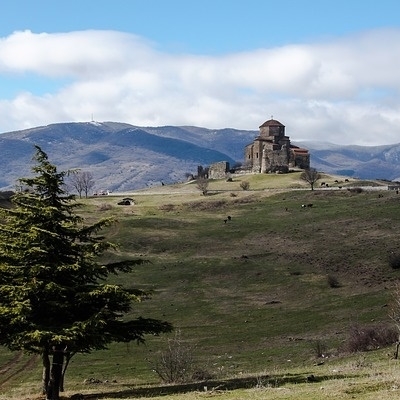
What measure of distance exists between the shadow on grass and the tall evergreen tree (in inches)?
99.9

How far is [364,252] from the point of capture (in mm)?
78062

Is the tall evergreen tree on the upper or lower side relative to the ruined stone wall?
lower

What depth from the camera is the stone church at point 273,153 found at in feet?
580

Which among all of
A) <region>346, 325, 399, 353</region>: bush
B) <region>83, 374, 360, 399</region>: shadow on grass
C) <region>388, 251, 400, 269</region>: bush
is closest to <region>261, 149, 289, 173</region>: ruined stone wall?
<region>388, 251, 400, 269</region>: bush

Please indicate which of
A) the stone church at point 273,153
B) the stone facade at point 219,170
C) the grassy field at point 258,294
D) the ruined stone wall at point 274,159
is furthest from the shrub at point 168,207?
the stone facade at point 219,170

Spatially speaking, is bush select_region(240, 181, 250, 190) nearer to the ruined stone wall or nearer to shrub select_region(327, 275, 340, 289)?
the ruined stone wall

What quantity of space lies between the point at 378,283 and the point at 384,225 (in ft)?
89.5

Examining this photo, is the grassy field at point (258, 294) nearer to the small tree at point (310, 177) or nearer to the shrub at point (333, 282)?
the shrub at point (333, 282)

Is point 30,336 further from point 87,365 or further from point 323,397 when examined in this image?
point 87,365

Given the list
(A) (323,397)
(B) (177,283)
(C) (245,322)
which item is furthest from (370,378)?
(B) (177,283)

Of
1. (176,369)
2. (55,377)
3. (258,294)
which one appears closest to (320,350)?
(176,369)

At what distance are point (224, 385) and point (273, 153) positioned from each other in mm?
151394

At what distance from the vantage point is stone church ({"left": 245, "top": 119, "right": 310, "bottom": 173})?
17688cm

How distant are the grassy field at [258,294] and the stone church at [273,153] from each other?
43.0 m
